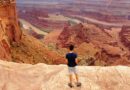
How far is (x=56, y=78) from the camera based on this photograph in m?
9.49

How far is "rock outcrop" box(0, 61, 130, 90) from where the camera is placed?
30.2 feet

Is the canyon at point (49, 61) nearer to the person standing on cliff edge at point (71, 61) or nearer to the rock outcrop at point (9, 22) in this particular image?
the rock outcrop at point (9, 22)

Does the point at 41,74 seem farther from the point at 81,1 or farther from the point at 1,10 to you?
the point at 81,1

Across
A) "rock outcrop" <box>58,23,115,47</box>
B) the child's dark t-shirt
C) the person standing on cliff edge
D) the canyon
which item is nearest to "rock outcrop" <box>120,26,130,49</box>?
the canyon

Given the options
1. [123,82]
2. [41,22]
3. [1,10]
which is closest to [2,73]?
[123,82]

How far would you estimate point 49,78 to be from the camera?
9.52 m

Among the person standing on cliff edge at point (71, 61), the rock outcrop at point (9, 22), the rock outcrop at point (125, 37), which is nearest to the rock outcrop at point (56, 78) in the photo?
the person standing on cliff edge at point (71, 61)

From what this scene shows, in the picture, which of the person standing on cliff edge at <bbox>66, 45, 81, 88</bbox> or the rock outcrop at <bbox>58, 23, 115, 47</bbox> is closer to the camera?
the person standing on cliff edge at <bbox>66, 45, 81, 88</bbox>

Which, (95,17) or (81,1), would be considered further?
(81,1)

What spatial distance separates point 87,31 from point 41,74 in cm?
3494

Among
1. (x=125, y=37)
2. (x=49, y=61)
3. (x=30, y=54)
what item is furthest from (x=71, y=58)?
(x=125, y=37)

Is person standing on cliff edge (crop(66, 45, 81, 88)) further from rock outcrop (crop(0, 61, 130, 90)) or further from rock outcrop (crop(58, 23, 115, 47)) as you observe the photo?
rock outcrop (crop(58, 23, 115, 47))

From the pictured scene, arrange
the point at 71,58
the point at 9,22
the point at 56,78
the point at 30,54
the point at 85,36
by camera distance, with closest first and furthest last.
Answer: the point at 71,58 → the point at 56,78 → the point at 9,22 → the point at 30,54 → the point at 85,36

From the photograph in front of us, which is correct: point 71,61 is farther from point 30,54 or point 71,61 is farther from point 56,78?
point 30,54
